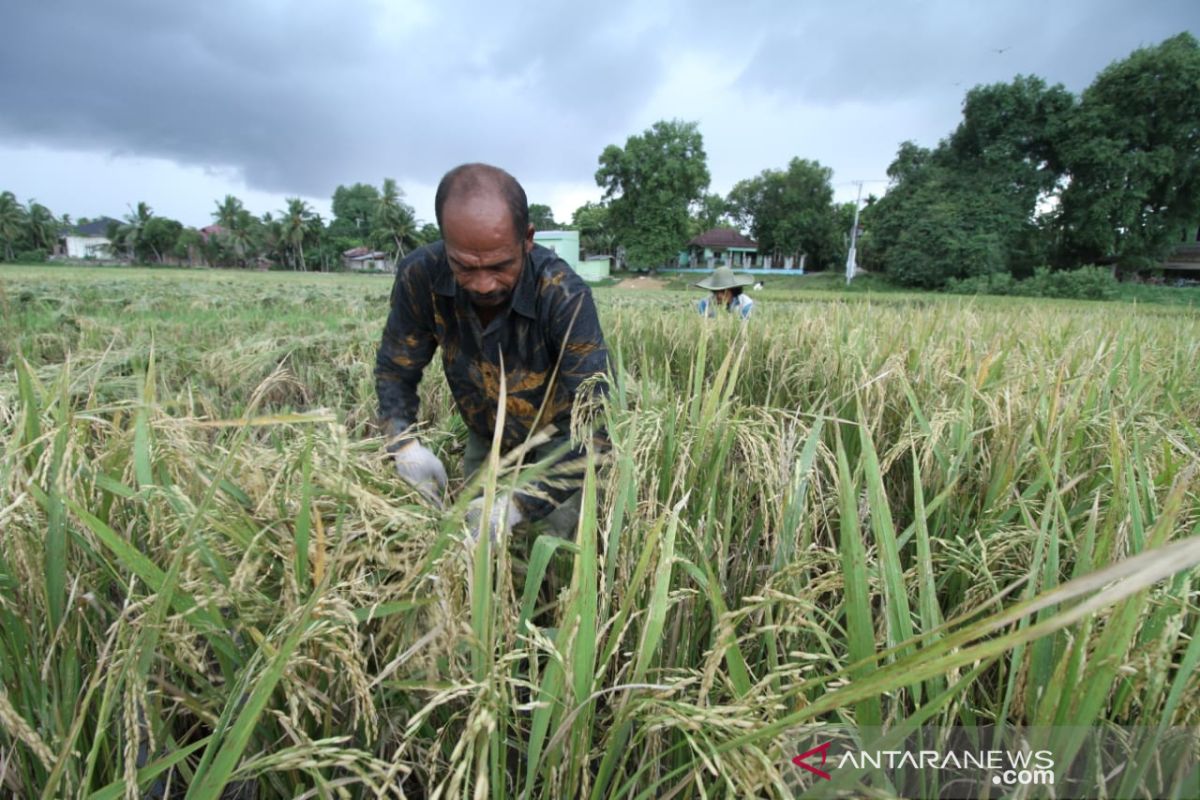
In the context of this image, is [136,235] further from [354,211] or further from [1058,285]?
[1058,285]

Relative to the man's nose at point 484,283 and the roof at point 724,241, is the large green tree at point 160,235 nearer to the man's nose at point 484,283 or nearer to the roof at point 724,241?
the roof at point 724,241

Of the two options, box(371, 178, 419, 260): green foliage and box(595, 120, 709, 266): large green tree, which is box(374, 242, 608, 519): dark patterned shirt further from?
box(371, 178, 419, 260): green foliage

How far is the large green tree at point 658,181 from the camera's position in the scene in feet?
130

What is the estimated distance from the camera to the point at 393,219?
56156 millimetres

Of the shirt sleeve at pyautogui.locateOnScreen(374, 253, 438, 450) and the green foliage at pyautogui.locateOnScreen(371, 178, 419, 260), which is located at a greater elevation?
the green foliage at pyautogui.locateOnScreen(371, 178, 419, 260)

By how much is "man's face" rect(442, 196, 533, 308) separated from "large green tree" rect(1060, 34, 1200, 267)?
37900 mm

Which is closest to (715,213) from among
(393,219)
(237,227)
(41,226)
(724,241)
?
(724,241)

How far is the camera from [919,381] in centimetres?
182

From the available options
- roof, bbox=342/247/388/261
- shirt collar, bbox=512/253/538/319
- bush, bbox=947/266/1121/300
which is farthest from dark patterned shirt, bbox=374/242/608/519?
roof, bbox=342/247/388/261

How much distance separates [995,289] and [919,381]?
96.7ft

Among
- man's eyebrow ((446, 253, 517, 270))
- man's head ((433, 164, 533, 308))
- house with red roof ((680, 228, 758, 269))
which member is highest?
house with red roof ((680, 228, 758, 269))

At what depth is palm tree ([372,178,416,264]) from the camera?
51.8 metres

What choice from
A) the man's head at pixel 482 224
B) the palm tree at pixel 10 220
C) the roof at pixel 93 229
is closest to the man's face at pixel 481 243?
the man's head at pixel 482 224

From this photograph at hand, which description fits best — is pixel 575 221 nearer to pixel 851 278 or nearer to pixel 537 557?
pixel 851 278
